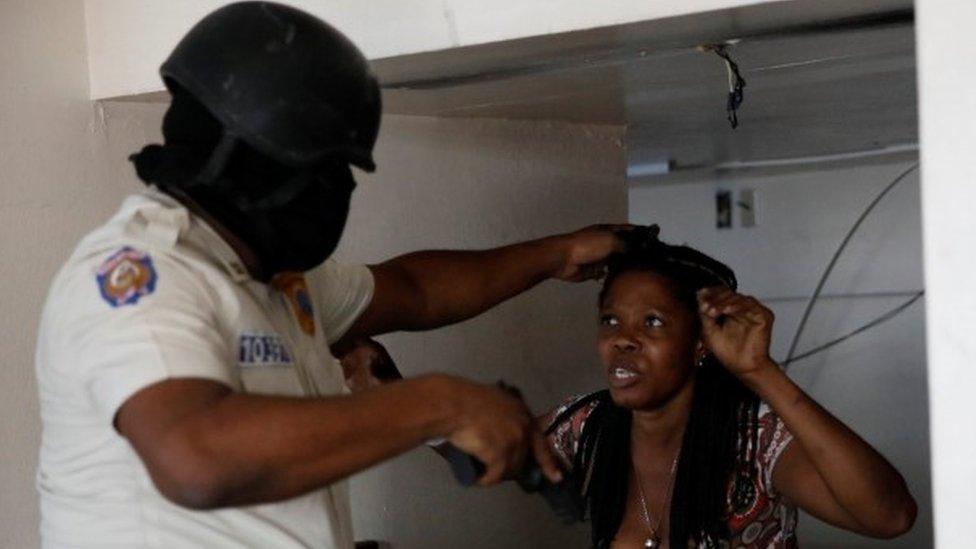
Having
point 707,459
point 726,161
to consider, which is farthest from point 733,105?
point 726,161

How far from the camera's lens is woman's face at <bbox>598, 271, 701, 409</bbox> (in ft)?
7.79

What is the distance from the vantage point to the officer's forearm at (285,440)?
4.25 ft

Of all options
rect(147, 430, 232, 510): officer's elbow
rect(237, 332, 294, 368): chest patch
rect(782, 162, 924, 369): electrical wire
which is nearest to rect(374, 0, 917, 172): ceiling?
rect(237, 332, 294, 368): chest patch

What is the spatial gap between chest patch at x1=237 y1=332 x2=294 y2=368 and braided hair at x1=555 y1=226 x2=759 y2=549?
85 centimetres

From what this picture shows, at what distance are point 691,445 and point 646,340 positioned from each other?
18 cm

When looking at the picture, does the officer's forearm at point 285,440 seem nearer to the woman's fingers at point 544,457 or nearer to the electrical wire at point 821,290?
the woman's fingers at point 544,457

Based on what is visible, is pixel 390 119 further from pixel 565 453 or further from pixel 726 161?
pixel 726 161

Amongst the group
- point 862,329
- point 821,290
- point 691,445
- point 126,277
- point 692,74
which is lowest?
point 862,329

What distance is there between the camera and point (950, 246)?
1.56 metres

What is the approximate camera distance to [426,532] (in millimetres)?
2850

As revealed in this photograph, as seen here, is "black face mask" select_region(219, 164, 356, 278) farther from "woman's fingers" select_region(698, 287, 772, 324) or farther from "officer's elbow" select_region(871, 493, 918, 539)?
"officer's elbow" select_region(871, 493, 918, 539)

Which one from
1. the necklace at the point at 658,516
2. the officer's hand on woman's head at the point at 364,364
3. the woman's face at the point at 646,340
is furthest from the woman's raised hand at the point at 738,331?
the officer's hand on woman's head at the point at 364,364

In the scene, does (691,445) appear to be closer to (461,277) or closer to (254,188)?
(461,277)

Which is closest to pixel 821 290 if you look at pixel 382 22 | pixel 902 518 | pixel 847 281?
pixel 847 281
